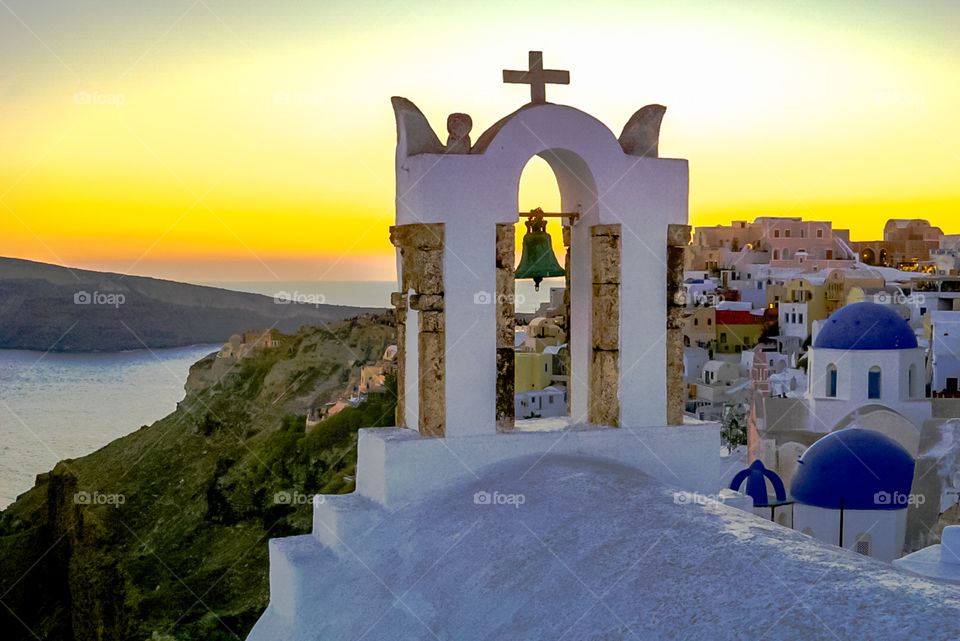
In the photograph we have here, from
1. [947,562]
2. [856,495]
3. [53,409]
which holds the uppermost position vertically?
[947,562]

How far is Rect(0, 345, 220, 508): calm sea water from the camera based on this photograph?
1822 inches

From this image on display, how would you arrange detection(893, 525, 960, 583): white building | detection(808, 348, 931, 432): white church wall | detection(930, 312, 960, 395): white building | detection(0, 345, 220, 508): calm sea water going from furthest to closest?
detection(0, 345, 220, 508): calm sea water, detection(930, 312, 960, 395): white building, detection(808, 348, 931, 432): white church wall, detection(893, 525, 960, 583): white building

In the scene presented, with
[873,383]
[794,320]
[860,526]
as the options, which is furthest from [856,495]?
[794,320]

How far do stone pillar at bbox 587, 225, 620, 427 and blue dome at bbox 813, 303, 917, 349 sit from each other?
15.5 meters

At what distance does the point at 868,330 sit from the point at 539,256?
15.3 meters

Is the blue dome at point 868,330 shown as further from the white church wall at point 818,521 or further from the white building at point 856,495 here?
the white church wall at point 818,521

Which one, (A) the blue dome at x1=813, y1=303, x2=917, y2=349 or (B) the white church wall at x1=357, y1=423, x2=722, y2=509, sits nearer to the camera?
(B) the white church wall at x1=357, y1=423, x2=722, y2=509

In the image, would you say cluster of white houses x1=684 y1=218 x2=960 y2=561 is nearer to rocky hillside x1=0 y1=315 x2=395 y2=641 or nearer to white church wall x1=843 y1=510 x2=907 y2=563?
white church wall x1=843 y1=510 x2=907 y2=563

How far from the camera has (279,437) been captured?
4619 centimetres

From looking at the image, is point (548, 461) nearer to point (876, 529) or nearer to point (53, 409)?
point (876, 529)

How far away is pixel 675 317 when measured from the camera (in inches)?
214

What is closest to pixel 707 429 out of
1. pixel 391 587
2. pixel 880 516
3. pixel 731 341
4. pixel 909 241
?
pixel 391 587

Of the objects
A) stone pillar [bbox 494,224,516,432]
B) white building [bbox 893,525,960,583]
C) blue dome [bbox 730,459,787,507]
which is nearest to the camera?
stone pillar [bbox 494,224,516,432]

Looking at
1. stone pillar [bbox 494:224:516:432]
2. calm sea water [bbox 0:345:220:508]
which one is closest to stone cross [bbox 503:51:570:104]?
stone pillar [bbox 494:224:516:432]
